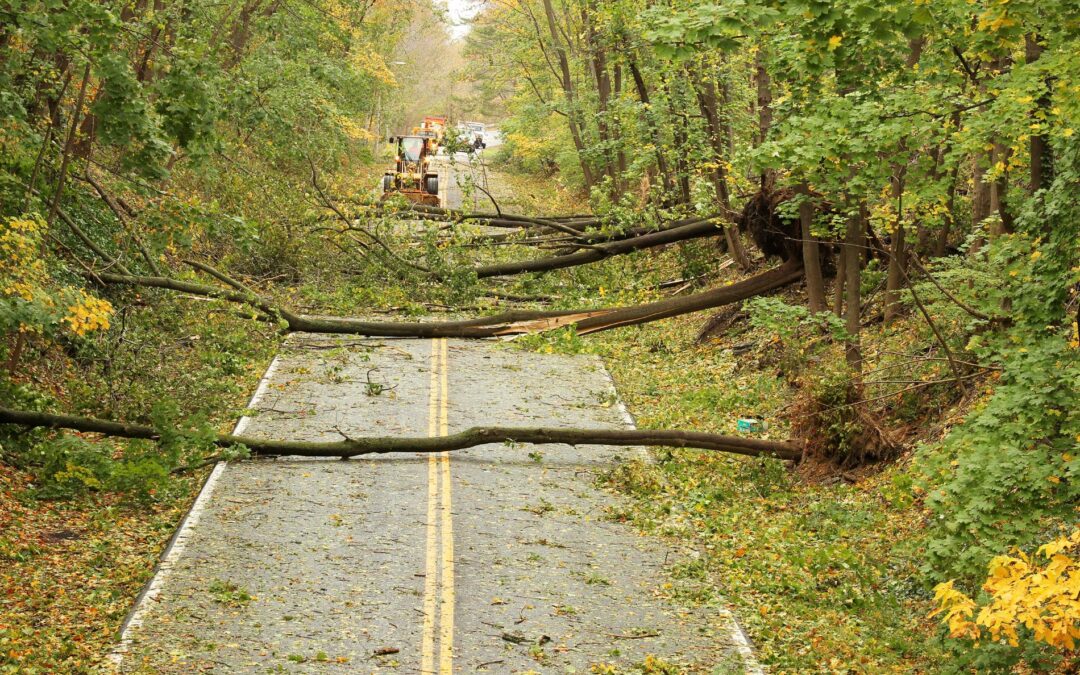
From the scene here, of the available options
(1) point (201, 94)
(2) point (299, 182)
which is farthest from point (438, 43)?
(1) point (201, 94)

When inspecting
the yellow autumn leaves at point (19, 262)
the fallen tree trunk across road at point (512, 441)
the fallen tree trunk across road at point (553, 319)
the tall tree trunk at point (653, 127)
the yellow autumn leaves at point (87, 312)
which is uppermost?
the tall tree trunk at point (653, 127)

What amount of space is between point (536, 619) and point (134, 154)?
730cm

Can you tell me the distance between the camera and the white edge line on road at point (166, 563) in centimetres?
927

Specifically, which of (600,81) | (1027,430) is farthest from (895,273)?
(600,81)

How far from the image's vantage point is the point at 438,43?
8556 cm

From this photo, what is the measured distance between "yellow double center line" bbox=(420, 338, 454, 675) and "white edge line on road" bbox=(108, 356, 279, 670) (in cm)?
257

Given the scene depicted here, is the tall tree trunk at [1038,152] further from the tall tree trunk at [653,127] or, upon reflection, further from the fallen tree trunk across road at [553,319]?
the tall tree trunk at [653,127]

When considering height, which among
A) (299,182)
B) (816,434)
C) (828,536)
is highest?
(299,182)

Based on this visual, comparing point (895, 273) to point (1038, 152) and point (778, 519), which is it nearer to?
point (1038, 152)

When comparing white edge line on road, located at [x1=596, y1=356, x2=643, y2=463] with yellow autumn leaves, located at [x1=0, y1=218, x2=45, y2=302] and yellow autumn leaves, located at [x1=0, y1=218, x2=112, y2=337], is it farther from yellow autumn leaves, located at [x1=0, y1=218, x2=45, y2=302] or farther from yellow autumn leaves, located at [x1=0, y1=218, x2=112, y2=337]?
yellow autumn leaves, located at [x1=0, y1=218, x2=45, y2=302]

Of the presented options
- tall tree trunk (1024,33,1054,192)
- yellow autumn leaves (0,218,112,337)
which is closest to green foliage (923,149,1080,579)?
tall tree trunk (1024,33,1054,192)

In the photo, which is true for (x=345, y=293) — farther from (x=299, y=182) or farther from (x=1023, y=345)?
(x=1023, y=345)

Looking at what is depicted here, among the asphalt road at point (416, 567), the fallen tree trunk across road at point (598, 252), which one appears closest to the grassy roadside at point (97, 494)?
the asphalt road at point (416, 567)

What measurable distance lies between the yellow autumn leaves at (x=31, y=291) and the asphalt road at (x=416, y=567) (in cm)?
271
